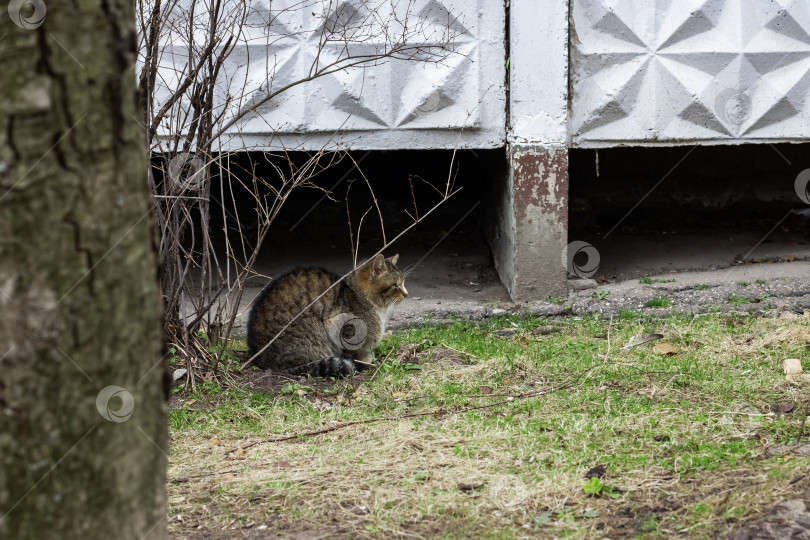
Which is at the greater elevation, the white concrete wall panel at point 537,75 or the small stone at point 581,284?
the white concrete wall panel at point 537,75

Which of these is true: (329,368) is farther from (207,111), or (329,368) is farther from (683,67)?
(683,67)

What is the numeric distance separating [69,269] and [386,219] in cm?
910

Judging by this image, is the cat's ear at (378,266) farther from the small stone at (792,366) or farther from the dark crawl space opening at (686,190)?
the dark crawl space opening at (686,190)

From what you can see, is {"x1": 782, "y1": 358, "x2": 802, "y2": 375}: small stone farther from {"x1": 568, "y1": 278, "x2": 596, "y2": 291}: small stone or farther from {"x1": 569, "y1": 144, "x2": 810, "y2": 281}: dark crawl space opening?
{"x1": 569, "y1": 144, "x2": 810, "y2": 281}: dark crawl space opening

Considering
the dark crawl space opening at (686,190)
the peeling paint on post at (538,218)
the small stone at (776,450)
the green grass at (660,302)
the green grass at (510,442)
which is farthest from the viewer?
the dark crawl space opening at (686,190)

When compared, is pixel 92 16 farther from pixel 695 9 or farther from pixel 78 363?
pixel 695 9

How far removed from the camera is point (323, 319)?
18.2 ft

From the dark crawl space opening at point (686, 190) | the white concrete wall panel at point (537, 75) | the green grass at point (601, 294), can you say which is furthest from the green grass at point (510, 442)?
the dark crawl space opening at point (686, 190)

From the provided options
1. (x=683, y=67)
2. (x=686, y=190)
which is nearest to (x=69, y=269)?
(x=683, y=67)

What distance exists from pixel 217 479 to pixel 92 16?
2409 mm

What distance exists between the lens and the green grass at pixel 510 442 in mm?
3082

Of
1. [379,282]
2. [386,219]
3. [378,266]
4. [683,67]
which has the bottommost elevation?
[379,282]

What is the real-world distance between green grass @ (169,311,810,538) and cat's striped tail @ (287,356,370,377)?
13 centimetres

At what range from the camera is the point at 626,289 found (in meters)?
7.06
